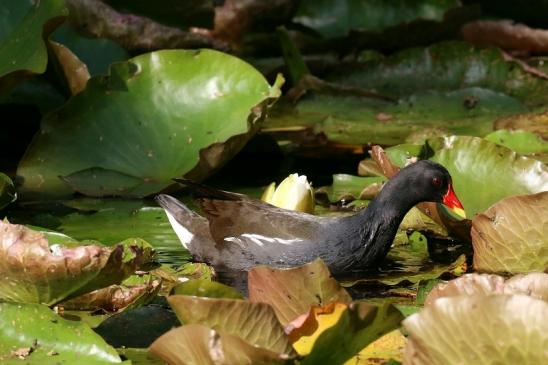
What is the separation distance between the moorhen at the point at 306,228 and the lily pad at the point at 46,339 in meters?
1.54

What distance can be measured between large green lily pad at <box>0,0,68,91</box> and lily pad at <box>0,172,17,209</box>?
0.47 metres

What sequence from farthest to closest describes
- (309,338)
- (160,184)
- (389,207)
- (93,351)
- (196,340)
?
(160,184), (389,207), (93,351), (309,338), (196,340)

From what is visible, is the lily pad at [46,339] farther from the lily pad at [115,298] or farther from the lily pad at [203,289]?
the lily pad at [115,298]

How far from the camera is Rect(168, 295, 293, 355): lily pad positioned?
2.55m

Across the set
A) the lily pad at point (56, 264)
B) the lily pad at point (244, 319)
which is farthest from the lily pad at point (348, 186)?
the lily pad at point (244, 319)

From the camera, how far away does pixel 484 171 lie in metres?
4.31

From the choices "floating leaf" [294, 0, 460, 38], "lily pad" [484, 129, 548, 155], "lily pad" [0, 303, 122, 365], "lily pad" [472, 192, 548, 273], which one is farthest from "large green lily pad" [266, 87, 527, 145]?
"lily pad" [0, 303, 122, 365]

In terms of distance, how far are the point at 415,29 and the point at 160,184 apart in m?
2.73

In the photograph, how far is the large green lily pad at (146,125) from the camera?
16.0 feet

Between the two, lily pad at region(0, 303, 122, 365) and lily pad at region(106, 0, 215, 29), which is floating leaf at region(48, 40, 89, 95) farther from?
lily pad at region(0, 303, 122, 365)

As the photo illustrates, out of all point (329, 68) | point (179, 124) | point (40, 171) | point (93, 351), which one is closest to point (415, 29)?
point (329, 68)

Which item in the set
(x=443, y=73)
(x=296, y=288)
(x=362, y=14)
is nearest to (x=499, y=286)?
(x=296, y=288)

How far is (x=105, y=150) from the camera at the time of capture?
194 inches

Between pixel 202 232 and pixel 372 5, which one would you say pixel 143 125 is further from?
pixel 372 5
